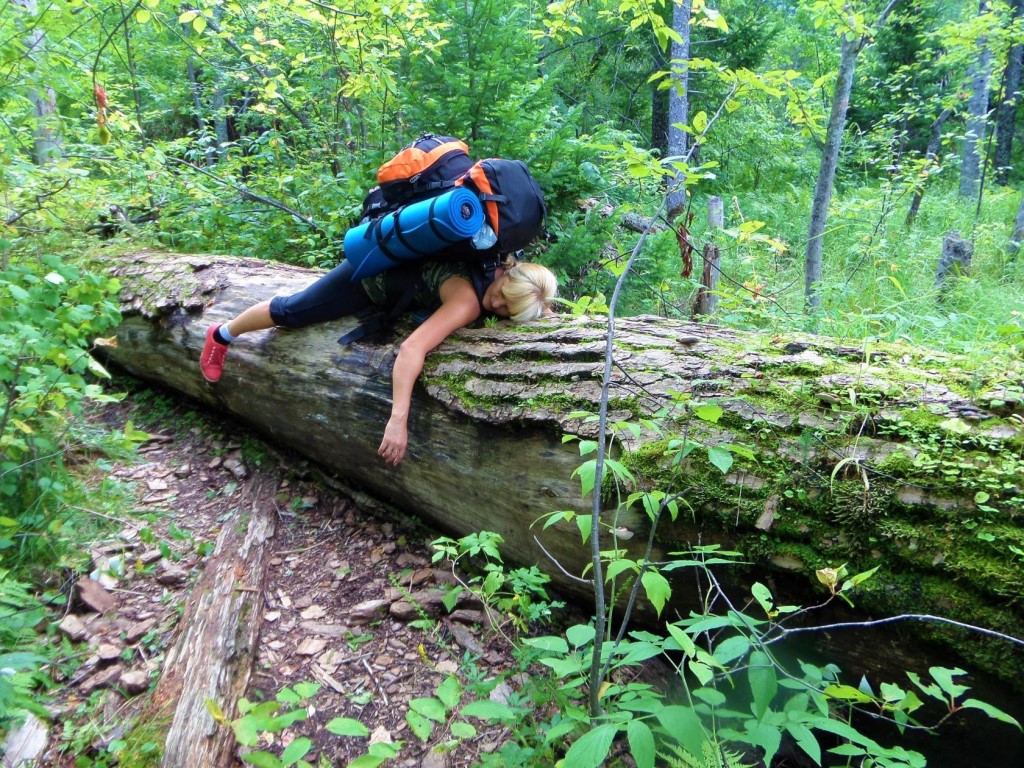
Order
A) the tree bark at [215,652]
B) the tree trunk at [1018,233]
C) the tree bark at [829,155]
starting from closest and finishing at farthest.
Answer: the tree bark at [215,652]
the tree bark at [829,155]
the tree trunk at [1018,233]

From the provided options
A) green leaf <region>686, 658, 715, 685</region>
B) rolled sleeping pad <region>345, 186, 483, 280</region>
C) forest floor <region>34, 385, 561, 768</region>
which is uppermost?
rolled sleeping pad <region>345, 186, 483, 280</region>

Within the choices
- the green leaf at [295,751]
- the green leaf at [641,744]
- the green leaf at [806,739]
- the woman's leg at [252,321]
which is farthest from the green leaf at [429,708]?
the woman's leg at [252,321]

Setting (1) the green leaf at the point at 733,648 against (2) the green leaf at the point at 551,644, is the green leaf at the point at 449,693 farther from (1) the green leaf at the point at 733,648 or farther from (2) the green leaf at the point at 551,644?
(1) the green leaf at the point at 733,648

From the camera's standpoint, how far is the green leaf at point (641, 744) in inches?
53.3

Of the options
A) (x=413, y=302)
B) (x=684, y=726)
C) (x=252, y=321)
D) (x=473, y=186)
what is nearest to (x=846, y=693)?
(x=684, y=726)

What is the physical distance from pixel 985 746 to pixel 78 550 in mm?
4042

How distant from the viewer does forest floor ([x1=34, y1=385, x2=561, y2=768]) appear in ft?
7.88

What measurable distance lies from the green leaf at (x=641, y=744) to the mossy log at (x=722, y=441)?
0.79 metres

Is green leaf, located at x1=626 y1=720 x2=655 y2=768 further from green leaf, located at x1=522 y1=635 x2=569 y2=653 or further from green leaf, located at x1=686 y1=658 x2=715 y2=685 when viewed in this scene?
green leaf, located at x1=522 y1=635 x2=569 y2=653

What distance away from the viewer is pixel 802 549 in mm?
2205

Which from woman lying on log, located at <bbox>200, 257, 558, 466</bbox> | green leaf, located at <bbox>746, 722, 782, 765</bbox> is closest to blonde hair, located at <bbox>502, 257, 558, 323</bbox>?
woman lying on log, located at <bbox>200, 257, 558, 466</bbox>

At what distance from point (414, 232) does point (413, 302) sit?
0.63 m

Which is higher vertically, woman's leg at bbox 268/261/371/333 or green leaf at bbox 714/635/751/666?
woman's leg at bbox 268/261/371/333

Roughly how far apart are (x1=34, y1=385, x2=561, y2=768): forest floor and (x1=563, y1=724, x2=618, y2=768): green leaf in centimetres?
79
